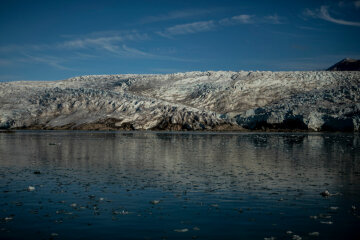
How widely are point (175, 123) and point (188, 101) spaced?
1457cm

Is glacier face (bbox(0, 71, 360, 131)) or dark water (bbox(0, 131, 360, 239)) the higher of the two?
glacier face (bbox(0, 71, 360, 131))

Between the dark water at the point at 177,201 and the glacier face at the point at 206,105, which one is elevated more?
the glacier face at the point at 206,105

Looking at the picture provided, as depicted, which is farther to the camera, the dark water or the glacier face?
the glacier face

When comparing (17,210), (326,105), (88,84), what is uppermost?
(88,84)

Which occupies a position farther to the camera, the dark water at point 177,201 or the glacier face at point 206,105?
the glacier face at point 206,105

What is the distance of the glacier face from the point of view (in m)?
80.8

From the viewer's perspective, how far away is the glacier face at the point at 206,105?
8081 cm

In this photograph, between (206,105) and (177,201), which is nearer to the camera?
(177,201)

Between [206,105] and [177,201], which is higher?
[206,105]

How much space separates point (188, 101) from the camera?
323 ft

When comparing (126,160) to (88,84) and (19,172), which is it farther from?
(88,84)

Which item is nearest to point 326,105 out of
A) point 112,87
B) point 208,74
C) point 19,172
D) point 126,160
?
point 208,74

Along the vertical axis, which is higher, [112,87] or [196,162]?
[112,87]

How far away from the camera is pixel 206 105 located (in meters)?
96.0
